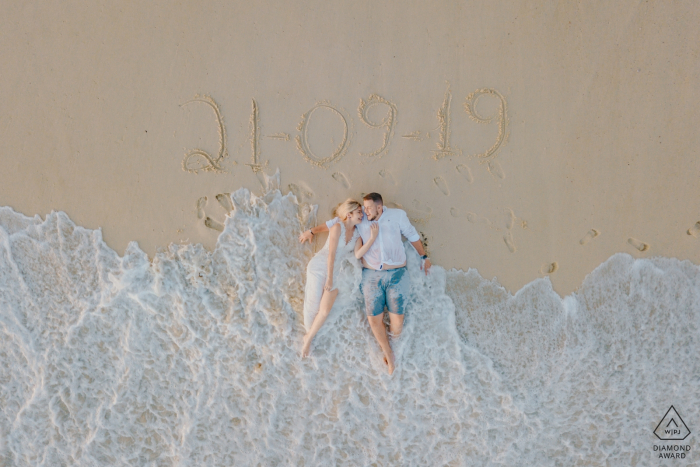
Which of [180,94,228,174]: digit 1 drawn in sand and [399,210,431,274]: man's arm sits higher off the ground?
[180,94,228,174]: digit 1 drawn in sand

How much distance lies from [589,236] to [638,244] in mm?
390

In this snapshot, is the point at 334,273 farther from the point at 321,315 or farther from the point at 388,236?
the point at 388,236

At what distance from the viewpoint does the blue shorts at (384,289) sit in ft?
10.4

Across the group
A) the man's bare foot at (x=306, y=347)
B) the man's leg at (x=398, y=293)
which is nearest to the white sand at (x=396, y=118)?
the man's leg at (x=398, y=293)

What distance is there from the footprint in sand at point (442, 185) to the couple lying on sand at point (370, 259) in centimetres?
38

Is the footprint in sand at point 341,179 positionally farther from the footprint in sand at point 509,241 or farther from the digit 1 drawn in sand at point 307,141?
the footprint in sand at point 509,241

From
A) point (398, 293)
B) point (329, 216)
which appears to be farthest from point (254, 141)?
point (398, 293)

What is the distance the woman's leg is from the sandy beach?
11 centimetres

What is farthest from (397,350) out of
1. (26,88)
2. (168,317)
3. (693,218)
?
(26,88)

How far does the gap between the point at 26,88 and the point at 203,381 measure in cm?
A: 274

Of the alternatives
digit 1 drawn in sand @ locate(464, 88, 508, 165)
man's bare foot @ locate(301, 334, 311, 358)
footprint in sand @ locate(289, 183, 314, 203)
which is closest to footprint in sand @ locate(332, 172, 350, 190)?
footprint in sand @ locate(289, 183, 314, 203)

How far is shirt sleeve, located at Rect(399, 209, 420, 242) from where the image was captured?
10.4 feet

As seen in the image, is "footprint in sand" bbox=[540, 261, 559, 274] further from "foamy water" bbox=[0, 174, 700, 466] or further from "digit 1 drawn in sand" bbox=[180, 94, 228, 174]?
"digit 1 drawn in sand" bbox=[180, 94, 228, 174]

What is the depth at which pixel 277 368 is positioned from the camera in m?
3.40
